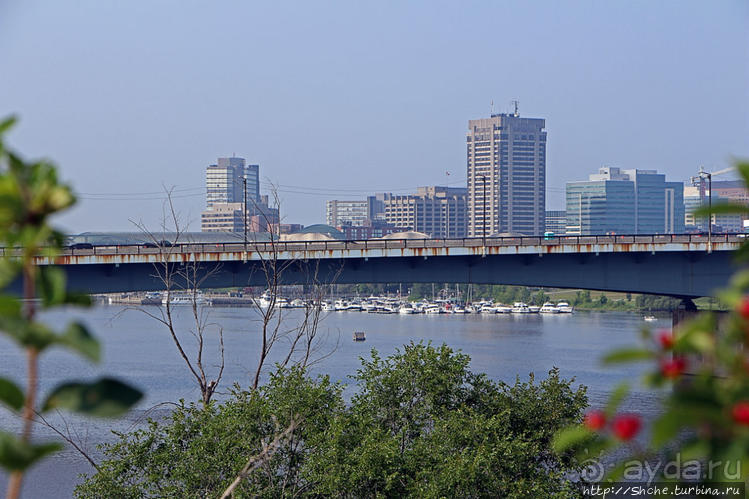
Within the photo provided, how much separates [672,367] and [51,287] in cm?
100

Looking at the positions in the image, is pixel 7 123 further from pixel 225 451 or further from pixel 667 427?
pixel 225 451

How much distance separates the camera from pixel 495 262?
3375cm

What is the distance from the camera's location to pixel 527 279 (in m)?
33.6

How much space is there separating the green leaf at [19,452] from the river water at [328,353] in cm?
1501

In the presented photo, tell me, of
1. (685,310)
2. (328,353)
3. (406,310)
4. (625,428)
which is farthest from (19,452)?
(406,310)

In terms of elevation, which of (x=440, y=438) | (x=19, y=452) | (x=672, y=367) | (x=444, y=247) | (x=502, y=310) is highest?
(x=444, y=247)

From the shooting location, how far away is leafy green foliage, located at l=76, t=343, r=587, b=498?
1445 centimetres

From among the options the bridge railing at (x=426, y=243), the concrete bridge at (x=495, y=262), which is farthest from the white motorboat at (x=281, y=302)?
the bridge railing at (x=426, y=243)

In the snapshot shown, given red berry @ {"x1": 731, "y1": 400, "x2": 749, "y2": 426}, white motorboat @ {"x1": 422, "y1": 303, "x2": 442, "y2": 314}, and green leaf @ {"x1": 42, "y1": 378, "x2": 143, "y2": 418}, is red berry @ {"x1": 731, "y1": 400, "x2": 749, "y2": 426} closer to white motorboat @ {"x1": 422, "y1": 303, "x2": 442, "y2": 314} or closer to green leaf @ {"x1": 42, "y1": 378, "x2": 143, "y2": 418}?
green leaf @ {"x1": 42, "y1": 378, "x2": 143, "y2": 418}

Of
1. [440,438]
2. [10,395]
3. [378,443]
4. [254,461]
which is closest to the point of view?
[10,395]

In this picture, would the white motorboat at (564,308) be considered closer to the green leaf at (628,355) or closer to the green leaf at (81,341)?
the green leaf at (628,355)

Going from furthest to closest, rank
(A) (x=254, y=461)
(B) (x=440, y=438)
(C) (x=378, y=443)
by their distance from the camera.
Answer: (B) (x=440, y=438) < (C) (x=378, y=443) < (A) (x=254, y=461)

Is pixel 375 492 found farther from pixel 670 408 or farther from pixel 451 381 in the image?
pixel 670 408

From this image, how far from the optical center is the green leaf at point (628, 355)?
1301 millimetres
